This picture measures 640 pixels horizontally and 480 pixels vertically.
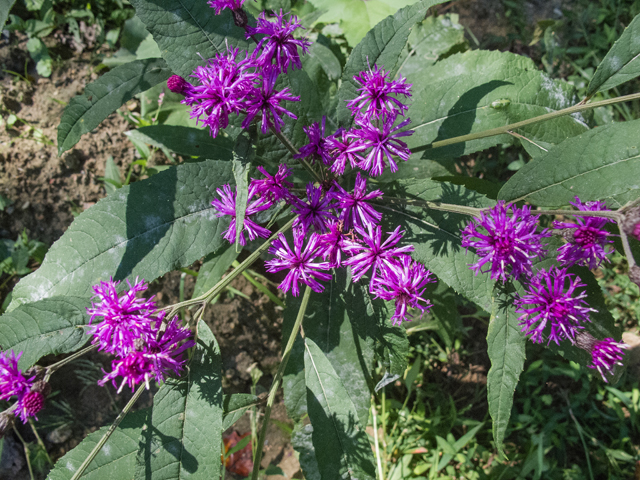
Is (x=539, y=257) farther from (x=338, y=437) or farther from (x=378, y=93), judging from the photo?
(x=338, y=437)

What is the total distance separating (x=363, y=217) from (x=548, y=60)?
268 centimetres

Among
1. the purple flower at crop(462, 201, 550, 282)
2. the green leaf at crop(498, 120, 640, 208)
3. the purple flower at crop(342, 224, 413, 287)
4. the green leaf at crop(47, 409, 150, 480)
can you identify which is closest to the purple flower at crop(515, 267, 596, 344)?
the purple flower at crop(462, 201, 550, 282)

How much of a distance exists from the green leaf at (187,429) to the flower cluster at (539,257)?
100 cm

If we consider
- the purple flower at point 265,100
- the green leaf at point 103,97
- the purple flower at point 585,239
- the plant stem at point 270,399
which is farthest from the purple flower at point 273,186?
the purple flower at point 585,239

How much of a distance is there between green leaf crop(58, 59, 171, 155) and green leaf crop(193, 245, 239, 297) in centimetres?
84

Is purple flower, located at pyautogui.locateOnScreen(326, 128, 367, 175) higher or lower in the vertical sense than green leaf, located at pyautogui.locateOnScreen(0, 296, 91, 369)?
higher

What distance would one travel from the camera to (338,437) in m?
1.69

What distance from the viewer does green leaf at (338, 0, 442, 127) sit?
1501 mm

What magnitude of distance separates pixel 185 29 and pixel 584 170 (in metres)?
1.47

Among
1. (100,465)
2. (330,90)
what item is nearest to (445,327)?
(330,90)

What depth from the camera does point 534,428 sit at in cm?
275

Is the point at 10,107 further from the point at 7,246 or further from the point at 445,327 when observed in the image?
the point at 445,327

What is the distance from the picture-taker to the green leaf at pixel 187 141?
207cm

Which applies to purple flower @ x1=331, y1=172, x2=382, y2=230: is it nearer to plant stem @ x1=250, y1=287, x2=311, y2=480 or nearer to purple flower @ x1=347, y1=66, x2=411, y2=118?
purple flower @ x1=347, y1=66, x2=411, y2=118
